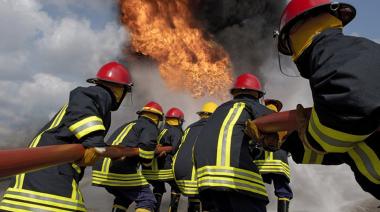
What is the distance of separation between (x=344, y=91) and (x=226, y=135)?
2.22 m

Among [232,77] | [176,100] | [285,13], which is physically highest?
[232,77]

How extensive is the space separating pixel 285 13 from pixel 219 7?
17170mm

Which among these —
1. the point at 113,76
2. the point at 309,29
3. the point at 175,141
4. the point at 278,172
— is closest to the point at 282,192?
the point at 278,172

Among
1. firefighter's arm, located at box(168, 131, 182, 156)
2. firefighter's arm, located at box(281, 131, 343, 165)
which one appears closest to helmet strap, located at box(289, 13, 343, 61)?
firefighter's arm, located at box(281, 131, 343, 165)

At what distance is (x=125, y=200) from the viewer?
588cm

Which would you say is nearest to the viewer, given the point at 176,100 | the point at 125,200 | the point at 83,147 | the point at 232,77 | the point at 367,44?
the point at 367,44

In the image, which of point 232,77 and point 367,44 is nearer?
point 367,44

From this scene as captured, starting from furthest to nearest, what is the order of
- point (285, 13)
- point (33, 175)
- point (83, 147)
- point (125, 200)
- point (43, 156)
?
1. point (125, 200)
2. point (33, 175)
3. point (83, 147)
4. point (285, 13)
5. point (43, 156)

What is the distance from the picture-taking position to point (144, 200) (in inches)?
222

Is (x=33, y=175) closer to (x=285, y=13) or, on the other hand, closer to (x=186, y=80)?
(x=285, y=13)

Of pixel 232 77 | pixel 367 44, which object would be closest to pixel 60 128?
pixel 367 44

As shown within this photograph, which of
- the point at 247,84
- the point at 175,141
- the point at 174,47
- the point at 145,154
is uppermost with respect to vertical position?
the point at 174,47

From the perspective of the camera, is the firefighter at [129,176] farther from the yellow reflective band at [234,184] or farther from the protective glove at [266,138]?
the protective glove at [266,138]

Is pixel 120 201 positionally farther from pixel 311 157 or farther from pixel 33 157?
pixel 33 157
